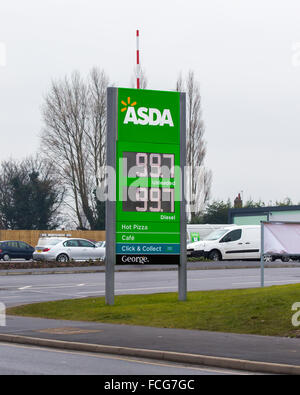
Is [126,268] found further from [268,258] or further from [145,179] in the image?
[145,179]

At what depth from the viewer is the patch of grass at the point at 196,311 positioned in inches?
611

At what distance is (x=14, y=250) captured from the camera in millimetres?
53906

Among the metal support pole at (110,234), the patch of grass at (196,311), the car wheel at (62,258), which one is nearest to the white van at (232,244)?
the car wheel at (62,258)

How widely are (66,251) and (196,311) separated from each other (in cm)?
2730

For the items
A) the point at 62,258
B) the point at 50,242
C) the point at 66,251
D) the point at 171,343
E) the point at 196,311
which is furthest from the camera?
the point at 50,242

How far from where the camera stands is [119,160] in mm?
20172

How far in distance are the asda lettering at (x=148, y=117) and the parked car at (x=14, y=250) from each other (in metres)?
33.9

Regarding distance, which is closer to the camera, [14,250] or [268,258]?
[268,258]

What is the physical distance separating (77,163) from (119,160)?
5194cm

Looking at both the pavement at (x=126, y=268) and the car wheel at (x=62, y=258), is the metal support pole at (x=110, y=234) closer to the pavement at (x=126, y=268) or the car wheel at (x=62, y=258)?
the pavement at (x=126, y=268)

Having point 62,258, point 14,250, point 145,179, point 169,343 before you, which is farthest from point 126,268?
point 169,343

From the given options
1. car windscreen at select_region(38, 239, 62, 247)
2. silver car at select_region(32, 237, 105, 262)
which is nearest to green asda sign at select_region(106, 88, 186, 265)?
silver car at select_region(32, 237, 105, 262)

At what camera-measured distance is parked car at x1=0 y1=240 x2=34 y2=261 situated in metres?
53.3
